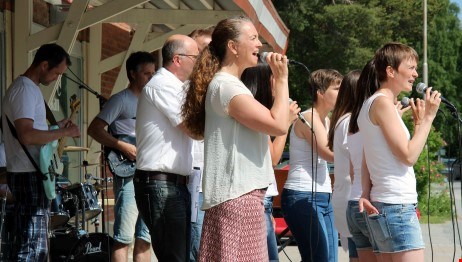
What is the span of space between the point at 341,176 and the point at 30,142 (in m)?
2.00

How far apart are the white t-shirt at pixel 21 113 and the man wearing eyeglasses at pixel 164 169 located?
91 cm

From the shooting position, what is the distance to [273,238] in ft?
20.9

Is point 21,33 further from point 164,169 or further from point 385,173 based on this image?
point 385,173

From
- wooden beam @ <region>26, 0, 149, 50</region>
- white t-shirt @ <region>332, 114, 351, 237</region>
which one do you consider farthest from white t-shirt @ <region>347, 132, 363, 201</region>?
wooden beam @ <region>26, 0, 149, 50</region>

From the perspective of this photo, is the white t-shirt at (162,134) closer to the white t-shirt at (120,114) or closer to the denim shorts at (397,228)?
the denim shorts at (397,228)

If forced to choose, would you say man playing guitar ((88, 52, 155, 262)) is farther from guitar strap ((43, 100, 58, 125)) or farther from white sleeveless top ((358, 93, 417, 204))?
white sleeveless top ((358, 93, 417, 204))

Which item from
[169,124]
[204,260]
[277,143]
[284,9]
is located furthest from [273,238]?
[284,9]

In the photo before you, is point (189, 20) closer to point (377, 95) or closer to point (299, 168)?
point (299, 168)

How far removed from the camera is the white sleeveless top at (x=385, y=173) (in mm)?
5043

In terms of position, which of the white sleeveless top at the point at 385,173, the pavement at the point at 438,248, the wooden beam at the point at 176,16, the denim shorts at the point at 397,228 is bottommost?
the pavement at the point at 438,248

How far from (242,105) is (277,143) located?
152 cm

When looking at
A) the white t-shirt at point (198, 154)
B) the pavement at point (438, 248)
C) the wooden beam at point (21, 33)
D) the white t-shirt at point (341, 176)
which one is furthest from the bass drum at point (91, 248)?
the white t-shirt at point (341, 176)

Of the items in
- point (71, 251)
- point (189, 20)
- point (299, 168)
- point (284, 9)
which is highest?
point (284, 9)

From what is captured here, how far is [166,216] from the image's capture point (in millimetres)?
5484
